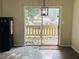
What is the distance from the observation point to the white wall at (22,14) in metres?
8.33

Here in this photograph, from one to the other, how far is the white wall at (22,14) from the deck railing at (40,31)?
848 millimetres

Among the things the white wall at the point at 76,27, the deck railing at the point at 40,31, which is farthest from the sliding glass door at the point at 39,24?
the white wall at the point at 76,27

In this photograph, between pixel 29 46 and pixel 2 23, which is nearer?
pixel 2 23

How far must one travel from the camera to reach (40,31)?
29.8 feet

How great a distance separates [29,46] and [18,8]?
197 centimetres

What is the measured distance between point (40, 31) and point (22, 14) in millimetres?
1421

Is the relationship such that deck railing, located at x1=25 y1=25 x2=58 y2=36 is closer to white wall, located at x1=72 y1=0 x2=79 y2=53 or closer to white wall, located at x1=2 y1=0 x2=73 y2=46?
white wall, located at x1=2 y1=0 x2=73 y2=46

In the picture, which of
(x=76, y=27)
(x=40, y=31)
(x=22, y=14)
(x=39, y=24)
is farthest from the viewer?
(x=40, y=31)

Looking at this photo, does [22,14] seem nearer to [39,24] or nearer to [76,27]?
[39,24]

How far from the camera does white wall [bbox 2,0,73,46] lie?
328 inches

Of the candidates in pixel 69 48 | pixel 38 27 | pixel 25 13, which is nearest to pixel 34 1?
pixel 25 13

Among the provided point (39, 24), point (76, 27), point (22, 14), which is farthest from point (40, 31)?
point (76, 27)

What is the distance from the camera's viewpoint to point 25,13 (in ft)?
28.5

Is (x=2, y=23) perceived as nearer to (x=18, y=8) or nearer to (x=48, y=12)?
(x=18, y=8)
